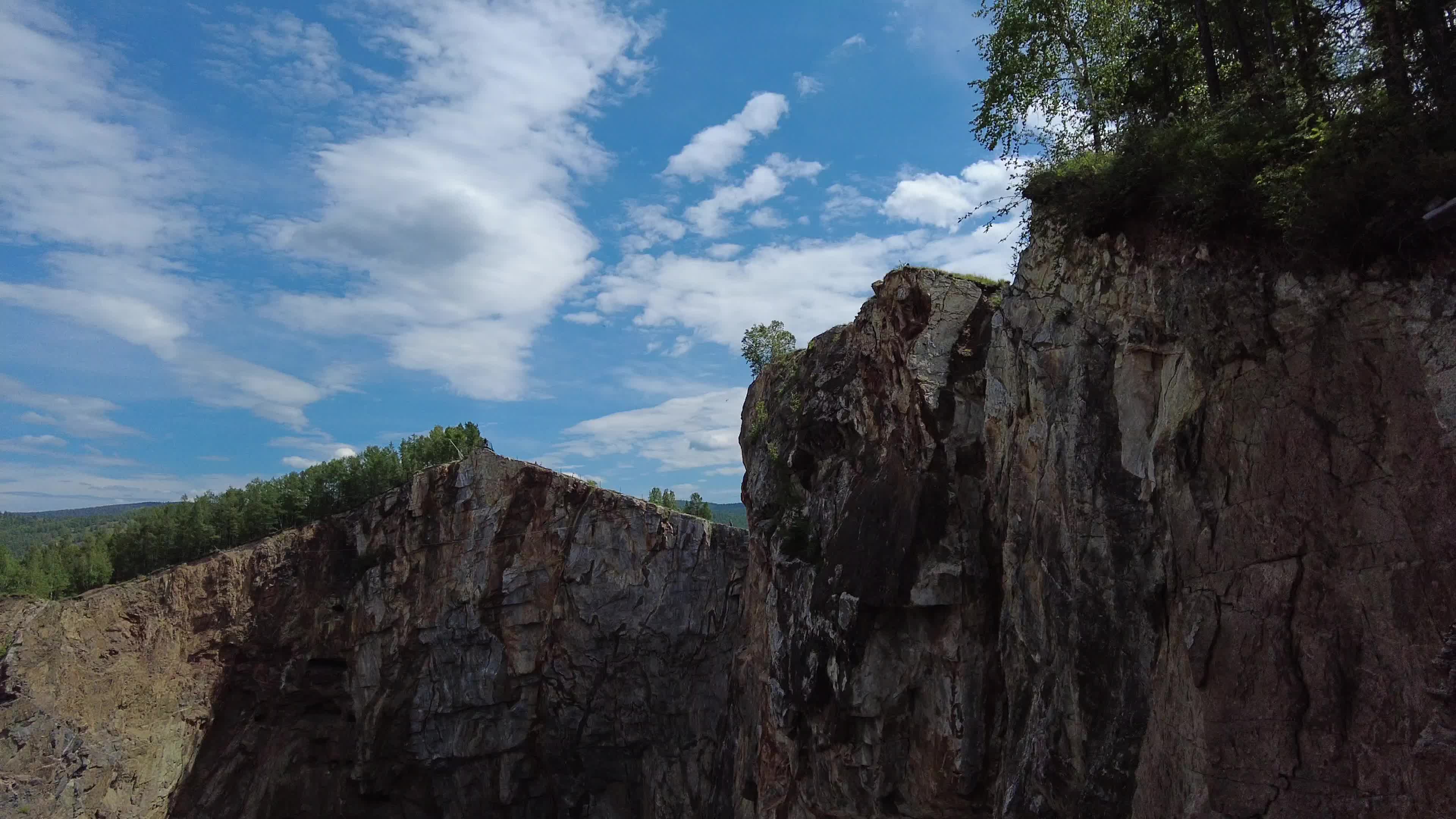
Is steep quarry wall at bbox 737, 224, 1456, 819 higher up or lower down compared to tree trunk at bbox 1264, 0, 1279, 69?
lower down

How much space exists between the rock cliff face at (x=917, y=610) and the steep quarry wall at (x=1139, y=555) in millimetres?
49

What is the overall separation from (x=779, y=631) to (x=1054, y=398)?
11185 mm

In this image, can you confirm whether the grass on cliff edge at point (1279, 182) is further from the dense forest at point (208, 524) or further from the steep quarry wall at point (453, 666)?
the dense forest at point (208, 524)

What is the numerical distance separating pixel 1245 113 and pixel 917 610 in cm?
1136

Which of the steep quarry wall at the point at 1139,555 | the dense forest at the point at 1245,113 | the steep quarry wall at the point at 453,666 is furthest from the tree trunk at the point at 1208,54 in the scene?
the steep quarry wall at the point at 453,666

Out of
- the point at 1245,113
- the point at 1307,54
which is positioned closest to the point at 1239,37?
the point at 1307,54

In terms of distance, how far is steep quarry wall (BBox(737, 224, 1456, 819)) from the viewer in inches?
357

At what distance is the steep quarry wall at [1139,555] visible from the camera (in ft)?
29.8

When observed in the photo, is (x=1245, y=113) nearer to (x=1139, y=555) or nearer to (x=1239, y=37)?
(x=1239, y=37)

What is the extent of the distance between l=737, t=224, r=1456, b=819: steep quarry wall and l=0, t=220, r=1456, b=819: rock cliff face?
0.16 ft

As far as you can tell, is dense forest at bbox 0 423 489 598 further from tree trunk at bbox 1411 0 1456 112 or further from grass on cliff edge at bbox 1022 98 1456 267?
tree trunk at bbox 1411 0 1456 112

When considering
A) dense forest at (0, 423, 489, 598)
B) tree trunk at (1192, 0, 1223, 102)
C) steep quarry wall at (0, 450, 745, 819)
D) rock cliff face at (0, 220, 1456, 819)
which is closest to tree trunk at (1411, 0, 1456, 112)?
rock cliff face at (0, 220, 1456, 819)

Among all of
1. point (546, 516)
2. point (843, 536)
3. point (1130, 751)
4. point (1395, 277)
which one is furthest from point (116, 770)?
point (1395, 277)

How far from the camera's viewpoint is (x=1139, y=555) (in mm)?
12438
